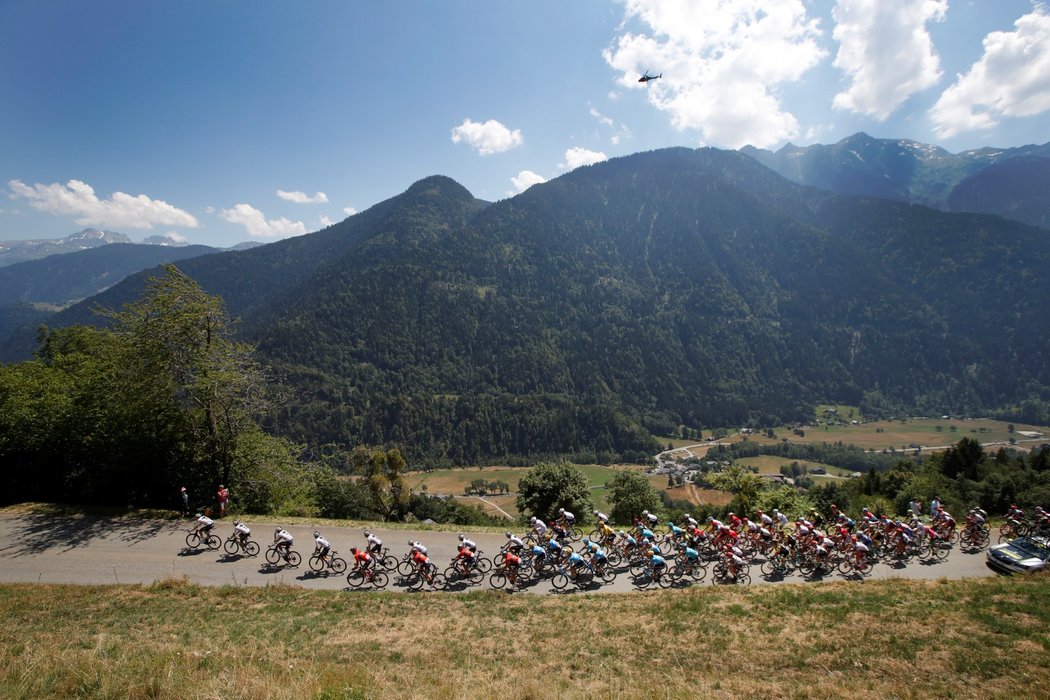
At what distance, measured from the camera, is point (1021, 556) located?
20.7m

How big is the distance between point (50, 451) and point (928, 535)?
45.5m

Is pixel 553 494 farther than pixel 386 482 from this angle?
No

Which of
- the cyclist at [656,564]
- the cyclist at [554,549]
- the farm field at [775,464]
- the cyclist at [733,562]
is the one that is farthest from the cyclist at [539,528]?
the farm field at [775,464]

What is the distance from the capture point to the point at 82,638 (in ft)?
36.7

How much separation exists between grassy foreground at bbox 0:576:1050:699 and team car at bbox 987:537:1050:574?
1.70 m

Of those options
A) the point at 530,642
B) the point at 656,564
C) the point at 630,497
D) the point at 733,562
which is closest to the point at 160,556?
the point at 530,642

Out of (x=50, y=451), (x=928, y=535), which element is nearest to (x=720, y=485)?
(x=928, y=535)

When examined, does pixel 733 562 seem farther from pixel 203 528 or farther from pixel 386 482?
pixel 386 482

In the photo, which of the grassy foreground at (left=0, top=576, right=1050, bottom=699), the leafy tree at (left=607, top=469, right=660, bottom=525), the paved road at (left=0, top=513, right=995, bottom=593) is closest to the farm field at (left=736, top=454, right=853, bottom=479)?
the leafy tree at (left=607, top=469, right=660, bottom=525)

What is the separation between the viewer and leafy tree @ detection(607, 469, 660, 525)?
3272 centimetres

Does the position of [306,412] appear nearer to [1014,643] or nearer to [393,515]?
[393,515]

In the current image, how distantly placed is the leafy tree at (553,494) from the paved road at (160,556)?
5714 mm

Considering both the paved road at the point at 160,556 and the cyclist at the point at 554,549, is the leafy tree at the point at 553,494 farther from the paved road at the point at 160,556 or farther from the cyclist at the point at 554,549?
the cyclist at the point at 554,549

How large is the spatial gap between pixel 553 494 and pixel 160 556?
19.5 meters
